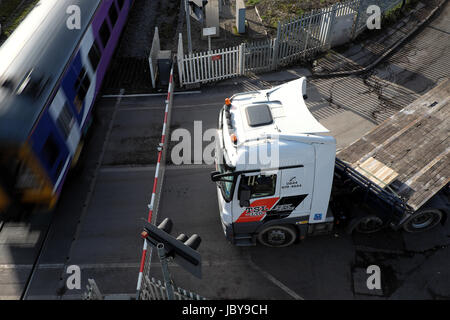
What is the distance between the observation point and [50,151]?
30.9 feet

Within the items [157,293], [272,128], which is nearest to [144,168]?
[157,293]

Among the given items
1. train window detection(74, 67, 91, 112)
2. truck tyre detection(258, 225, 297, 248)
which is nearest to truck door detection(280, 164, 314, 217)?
truck tyre detection(258, 225, 297, 248)

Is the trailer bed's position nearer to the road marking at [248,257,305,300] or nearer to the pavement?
the road marking at [248,257,305,300]

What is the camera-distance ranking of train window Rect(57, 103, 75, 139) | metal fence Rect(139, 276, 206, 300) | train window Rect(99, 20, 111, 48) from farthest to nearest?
1. train window Rect(99, 20, 111, 48)
2. train window Rect(57, 103, 75, 139)
3. metal fence Rect(139, 276, 206, 300)

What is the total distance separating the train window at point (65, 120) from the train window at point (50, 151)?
1.89ft

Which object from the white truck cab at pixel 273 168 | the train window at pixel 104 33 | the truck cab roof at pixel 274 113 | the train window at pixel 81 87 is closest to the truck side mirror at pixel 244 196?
the white truck cab at pixel 273 168

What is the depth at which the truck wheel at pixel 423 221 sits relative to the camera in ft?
28.8

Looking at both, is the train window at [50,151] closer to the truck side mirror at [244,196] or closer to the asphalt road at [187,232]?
the asphalt road at [187,232]

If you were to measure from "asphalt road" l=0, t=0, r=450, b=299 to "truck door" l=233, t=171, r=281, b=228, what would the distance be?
4.33 feet

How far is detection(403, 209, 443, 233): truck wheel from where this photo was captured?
8777 mm

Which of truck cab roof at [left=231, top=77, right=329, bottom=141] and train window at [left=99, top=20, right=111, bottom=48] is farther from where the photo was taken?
train window at [left=99, top=20, right=111, bottom=48]
